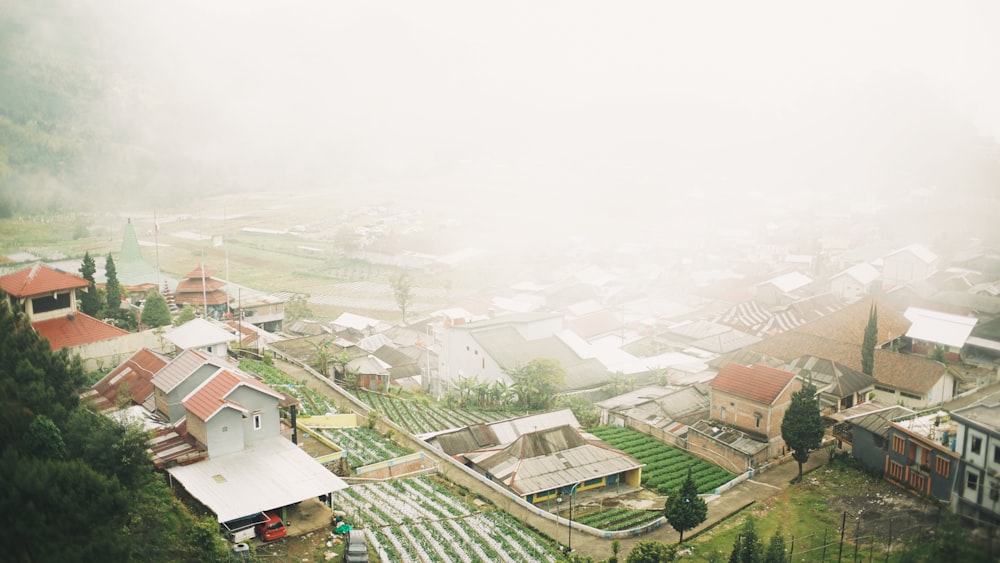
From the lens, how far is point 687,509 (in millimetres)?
14211

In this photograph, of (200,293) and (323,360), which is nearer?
(323,360)

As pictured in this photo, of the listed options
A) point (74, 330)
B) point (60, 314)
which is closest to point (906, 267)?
point (74, 330)

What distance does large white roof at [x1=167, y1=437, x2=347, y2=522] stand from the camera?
40.5 feet

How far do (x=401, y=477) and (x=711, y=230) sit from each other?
136 feet

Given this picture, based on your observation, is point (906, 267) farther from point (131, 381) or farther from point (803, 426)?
point (131, 381)

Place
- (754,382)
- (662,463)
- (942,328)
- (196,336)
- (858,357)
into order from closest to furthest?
1. (662,463)
2. (196,336)
3. (754,382)
4. (858,357)
5. (942,328)

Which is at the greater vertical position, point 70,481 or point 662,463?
point 70,481

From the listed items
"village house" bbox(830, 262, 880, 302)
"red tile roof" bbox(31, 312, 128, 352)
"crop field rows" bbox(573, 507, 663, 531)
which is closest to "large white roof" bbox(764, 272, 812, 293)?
"village house" bbox(830, 262, 880, 302)

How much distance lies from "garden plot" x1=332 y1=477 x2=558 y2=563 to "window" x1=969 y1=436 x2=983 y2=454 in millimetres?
7499

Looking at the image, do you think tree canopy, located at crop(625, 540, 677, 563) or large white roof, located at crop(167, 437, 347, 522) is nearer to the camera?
tree canopy, located at crop(625, 540, 677, 563)

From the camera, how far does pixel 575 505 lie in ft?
53.7

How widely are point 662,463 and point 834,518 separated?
4.87m

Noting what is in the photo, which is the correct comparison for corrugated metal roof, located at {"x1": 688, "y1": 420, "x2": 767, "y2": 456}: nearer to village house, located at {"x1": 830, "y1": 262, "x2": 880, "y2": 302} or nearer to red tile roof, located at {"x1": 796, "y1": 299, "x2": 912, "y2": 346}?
red tile roof, located at {"x1": 796, "y1": 299, "x2": 912, "y2": 346}

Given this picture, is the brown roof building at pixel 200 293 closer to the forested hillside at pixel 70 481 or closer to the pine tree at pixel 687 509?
the forested hillside at pixel 70 481
